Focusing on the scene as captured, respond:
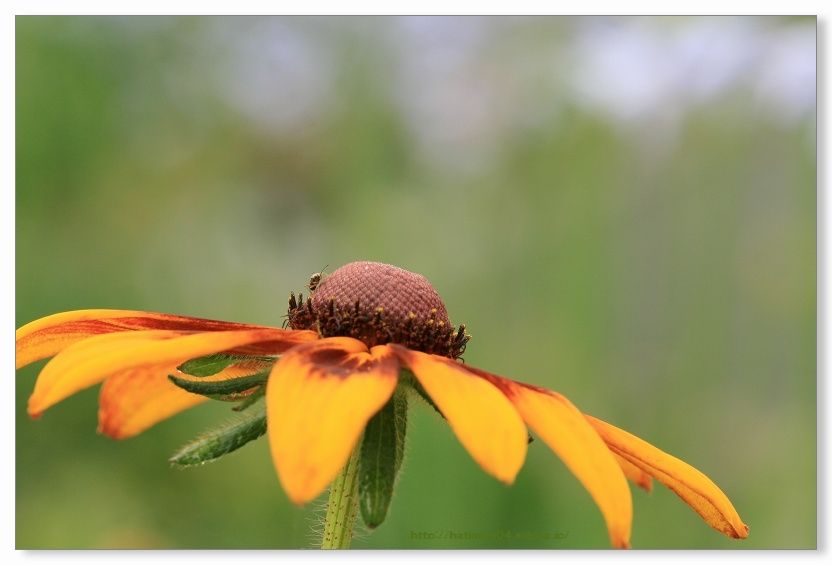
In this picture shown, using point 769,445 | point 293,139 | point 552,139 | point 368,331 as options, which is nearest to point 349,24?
point 293,139

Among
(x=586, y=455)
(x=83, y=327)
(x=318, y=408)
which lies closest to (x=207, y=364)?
(x=83, y=327)

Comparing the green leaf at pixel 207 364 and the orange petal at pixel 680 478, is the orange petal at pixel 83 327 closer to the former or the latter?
the green leaf at pixel 207 364

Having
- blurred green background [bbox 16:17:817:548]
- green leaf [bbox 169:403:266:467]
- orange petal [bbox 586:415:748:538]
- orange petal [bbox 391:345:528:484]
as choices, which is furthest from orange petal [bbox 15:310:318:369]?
blurred green background [bbox 16:17:817:548]

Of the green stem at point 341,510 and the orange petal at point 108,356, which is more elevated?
the orange petal at point 108,356

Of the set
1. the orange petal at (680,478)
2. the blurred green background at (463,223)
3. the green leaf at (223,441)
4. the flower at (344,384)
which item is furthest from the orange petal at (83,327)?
the blurred green background at (463,223)

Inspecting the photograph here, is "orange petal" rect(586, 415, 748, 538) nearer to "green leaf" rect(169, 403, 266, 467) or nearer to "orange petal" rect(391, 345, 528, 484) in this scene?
"orange petal" rect(391, 345, 528, 484)

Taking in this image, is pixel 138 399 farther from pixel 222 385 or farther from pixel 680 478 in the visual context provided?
pixel 680 478
